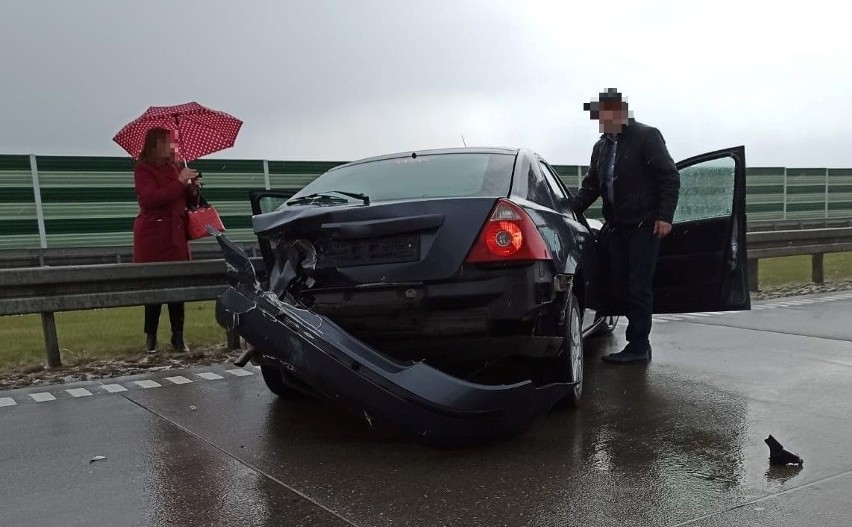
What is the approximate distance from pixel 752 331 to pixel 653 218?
2501mm

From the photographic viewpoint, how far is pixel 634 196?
5.89 metres

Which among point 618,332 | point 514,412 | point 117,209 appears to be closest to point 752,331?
point 618,332

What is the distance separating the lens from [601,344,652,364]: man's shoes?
6.22 metres

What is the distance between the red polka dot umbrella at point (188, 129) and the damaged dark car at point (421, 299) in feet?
10.5

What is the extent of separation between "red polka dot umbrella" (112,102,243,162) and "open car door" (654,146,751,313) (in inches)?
161

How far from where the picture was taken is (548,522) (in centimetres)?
306

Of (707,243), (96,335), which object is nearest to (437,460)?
(707,243)

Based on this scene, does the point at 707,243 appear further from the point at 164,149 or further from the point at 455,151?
the point at 164,149

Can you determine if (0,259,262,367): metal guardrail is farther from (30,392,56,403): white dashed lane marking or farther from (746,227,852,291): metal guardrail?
(746,227,852,291): metal guardrail

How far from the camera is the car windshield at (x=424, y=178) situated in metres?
4.30

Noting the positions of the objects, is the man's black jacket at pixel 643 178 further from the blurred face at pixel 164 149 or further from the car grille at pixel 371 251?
the blurred face at pixel 164 149

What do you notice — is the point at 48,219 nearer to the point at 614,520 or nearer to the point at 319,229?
the point at 319,229

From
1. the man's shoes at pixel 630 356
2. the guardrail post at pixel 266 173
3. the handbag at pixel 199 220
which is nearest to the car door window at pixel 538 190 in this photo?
the man's shoes at pixel 630 356

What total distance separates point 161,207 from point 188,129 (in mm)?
849
